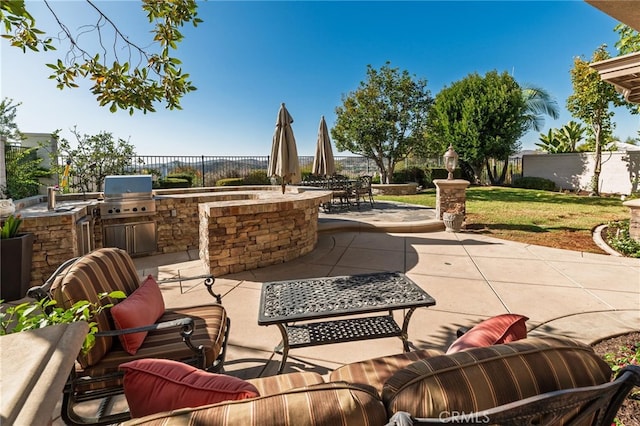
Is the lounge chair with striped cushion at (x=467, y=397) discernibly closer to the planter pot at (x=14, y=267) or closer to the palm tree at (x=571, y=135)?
the planter pot at (x=14, y=267)

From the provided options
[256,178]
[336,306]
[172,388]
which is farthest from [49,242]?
[256,178]

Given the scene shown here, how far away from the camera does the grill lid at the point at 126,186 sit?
258 inches

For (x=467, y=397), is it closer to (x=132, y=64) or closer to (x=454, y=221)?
(x=132, y=64)

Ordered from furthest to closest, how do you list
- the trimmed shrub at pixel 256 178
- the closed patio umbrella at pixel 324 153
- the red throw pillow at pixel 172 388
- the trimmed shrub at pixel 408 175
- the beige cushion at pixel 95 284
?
the trimmed shrub at pixel 408 175 → the trimmed shrub at pixel 256 178 → the closed patio umbrella at pixel 324 153 → the beige cushion at pixel 95 284 → the red throw pillow at pixel 172 388

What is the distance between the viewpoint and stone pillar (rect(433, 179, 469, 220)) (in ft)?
26.6

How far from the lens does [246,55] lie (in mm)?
11500

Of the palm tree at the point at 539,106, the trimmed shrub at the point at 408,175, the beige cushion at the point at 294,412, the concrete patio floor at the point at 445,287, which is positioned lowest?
the concrete patio floor at the point at 445,287

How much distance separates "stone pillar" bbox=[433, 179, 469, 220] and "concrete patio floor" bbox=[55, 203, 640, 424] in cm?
126

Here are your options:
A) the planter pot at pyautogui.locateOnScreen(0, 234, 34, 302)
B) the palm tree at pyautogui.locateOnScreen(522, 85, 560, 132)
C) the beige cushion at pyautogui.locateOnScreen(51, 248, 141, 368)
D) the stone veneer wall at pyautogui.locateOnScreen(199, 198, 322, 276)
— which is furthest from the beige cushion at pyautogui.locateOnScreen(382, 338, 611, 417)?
the palm tree at pyautogui.locateOnScreen(522, 85, 560, 132)

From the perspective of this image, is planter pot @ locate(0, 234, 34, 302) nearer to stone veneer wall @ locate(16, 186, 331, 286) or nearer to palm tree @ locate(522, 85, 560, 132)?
stone veneer wall @ locate(16, 186, 331, 286)

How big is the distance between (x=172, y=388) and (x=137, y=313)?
1278 millimetres

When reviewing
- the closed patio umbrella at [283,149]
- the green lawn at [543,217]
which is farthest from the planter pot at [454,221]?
the closed patio umbrella at [283,149]

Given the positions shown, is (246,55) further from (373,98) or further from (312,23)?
(373,98)

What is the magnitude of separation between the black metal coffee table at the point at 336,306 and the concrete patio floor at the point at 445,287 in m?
0.27
